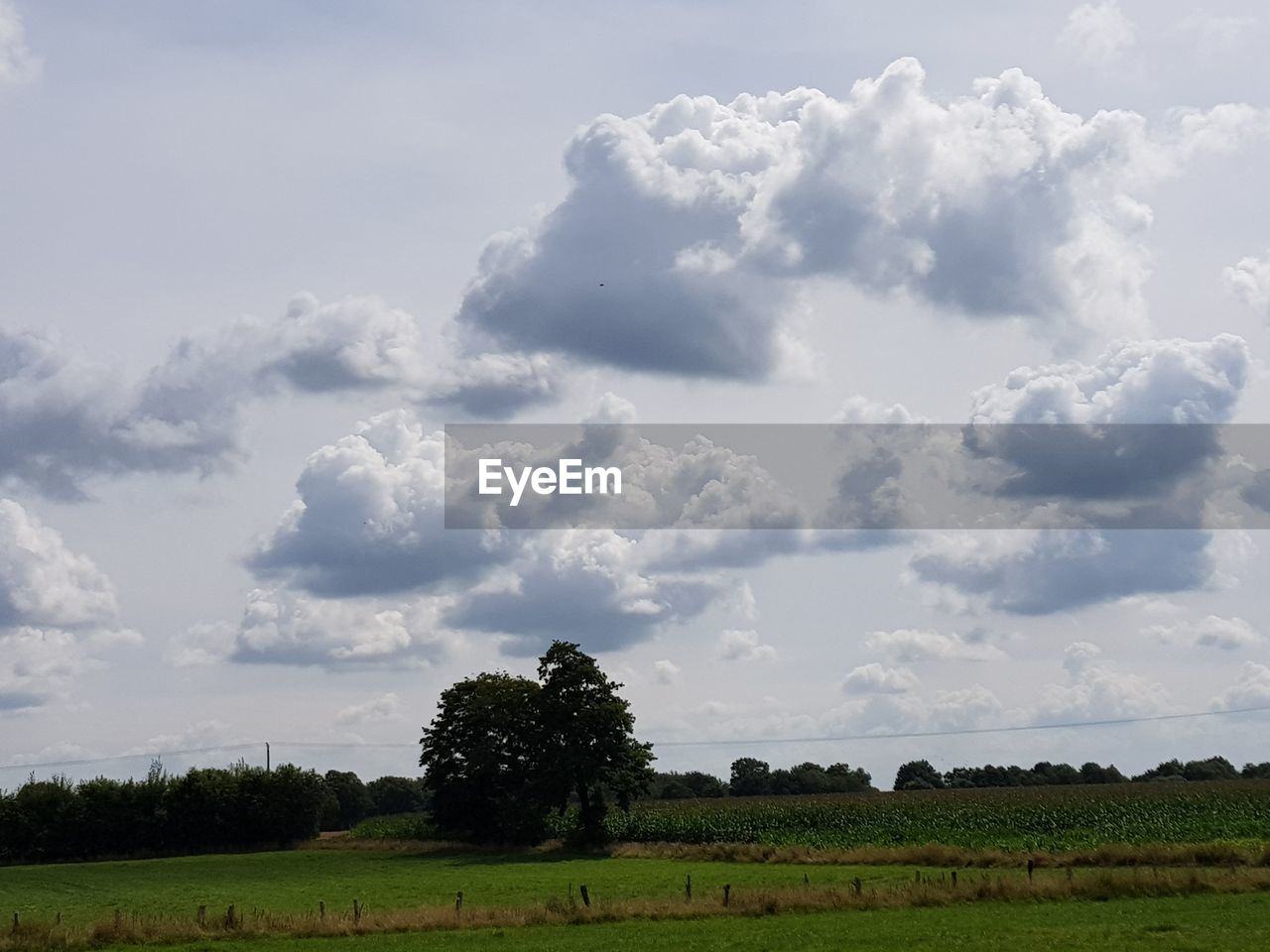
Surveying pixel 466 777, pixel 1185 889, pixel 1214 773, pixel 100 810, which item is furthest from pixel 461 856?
pixel 1214 773

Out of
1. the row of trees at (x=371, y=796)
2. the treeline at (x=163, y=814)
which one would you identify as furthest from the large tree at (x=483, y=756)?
the row of trees at (x=371, y=796)

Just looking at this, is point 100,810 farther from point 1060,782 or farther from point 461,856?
point 1060,782

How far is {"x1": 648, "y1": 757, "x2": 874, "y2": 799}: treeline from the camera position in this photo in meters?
167

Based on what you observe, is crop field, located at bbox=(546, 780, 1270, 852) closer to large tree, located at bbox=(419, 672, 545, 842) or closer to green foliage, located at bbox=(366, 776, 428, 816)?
large tree, located at bbox=(419, 672, 545, 842)

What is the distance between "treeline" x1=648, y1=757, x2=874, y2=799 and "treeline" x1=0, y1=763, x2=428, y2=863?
64468mm

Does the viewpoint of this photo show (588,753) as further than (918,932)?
Yes

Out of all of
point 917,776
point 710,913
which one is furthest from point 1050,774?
point 710,913

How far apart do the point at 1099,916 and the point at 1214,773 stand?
483 ft

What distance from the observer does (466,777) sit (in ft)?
306

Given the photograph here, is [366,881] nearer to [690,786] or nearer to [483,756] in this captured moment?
[483,756]

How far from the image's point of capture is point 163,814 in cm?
9988

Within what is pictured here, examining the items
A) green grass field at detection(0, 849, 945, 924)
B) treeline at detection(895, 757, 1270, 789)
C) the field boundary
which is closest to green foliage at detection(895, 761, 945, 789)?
treeline at detection(895, 757, 1270, 789)

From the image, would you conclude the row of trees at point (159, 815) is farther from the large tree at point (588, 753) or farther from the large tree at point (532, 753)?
the large tree at point (588, 753)

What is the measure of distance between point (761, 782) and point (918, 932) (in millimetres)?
140432
